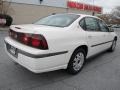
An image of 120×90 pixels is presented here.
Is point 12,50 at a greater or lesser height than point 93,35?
lesser

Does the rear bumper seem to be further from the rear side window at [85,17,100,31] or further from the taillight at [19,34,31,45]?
the rear side window at [85,17,100,31]

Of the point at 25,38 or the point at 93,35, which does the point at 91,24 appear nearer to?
the point at 93,35

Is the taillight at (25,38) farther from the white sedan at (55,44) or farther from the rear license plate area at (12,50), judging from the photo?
the rear license plate area at (12,50)

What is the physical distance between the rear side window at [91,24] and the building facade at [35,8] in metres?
18.1

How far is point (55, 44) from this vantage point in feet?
11.3

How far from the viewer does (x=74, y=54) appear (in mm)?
4047

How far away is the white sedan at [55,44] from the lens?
129 inches

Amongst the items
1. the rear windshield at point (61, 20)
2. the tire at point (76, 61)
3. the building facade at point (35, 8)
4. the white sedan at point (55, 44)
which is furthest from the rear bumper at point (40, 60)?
the building facade at point (35, 8)

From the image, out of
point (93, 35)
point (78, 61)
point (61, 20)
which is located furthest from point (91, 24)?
point (78, 61)

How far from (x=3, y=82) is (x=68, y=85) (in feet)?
4.67

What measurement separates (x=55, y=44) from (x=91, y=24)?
194 centimetres

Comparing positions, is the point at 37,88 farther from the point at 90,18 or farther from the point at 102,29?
the point at 102,29

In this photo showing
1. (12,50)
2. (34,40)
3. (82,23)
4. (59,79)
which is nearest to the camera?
(34,40)

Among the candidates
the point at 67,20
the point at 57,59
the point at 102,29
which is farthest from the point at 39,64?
the point at 102,29
